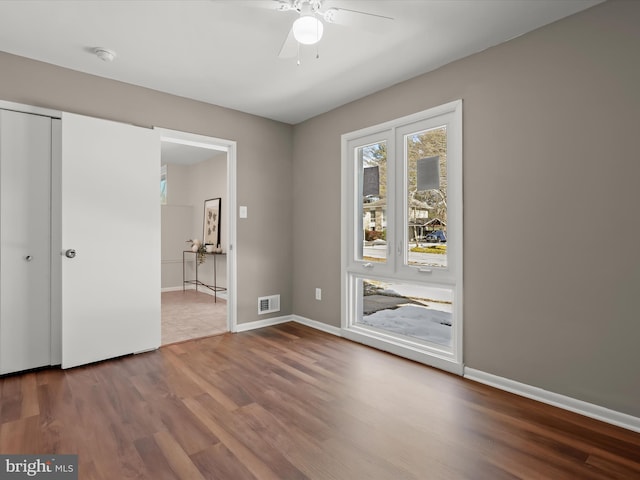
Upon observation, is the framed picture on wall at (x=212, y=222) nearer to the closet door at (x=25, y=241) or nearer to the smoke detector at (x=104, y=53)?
the closet door at (x=25, y=241)

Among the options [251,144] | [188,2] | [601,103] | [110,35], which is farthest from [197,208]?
[601,103]

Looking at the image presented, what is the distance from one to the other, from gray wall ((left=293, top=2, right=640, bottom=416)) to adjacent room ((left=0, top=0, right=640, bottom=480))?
0.01 metres

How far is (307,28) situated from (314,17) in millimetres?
165

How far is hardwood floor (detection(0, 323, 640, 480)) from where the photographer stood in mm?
1698

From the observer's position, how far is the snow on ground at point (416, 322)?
3.33 m

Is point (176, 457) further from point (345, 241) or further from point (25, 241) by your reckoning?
point (345, 241)

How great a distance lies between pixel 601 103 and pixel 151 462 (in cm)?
314

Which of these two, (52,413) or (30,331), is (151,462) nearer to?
(52,413)

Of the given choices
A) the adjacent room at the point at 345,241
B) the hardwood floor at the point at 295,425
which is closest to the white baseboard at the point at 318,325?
the adjacent room at the point at 345,241

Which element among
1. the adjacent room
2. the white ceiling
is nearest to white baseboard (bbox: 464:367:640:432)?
the adjacent room

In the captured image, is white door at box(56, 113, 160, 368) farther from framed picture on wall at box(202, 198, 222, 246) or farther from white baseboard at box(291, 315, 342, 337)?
framed picture on wall at box(202, 198, 222, 246)

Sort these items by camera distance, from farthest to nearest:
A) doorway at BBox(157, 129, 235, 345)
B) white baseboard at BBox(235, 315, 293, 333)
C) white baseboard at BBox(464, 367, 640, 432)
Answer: doorway at BBox(157, 129, 235, 345)
white baseboard at BBox(235, 315, 293, 333)
white baseboard at BBox(464, 367, 640, 432)

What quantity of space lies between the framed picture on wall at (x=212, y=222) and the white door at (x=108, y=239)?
2.96 m

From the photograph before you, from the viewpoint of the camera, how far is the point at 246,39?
2576 mm
